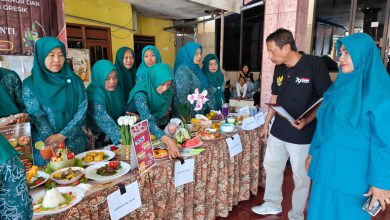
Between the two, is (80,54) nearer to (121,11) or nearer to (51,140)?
(121,11)

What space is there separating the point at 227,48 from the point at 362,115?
23.9 ft

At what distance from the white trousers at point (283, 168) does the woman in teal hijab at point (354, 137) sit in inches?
17.1

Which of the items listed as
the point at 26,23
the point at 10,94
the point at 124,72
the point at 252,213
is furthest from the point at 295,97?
the point at 26,23

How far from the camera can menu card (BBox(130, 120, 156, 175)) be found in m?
1.23

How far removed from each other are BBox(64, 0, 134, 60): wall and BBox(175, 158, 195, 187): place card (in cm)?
383

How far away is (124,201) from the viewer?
1183 millimetres

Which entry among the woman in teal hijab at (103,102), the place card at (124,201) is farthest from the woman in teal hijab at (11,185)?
the woman in teal hijab at (103,102)

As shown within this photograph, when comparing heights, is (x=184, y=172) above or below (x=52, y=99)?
below

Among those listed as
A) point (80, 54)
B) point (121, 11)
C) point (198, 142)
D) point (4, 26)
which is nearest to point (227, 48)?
point (121, 11)

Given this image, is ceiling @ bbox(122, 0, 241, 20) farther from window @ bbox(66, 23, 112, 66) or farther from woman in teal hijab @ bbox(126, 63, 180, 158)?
woman in teal hijab @ bbox(126, 63, 180, 158)

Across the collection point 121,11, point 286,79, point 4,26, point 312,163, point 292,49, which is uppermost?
point 121,11

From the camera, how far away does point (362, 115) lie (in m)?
1.13

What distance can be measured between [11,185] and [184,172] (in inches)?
41.2

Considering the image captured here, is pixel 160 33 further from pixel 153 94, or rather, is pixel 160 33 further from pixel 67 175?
pixel 67 175
